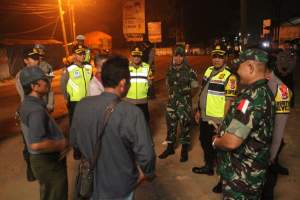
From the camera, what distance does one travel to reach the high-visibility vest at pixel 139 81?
20.0ft

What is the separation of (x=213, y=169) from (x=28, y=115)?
3.59 meters

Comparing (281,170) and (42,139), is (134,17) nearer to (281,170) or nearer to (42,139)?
(281,170)

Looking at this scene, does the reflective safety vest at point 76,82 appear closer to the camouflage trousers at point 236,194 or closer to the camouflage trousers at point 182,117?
the camouflage trousers at point 182,117

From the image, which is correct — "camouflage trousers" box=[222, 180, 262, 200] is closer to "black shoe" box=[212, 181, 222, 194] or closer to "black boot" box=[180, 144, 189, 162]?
"black shoe" box=[212, 181, 222, 194]

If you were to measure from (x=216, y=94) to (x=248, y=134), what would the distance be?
90.9 inches

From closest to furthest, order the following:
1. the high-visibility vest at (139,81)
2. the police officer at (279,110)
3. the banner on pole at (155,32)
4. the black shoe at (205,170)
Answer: the police officer at (279,110) < the black shoe at (205,170) < the high-visibility vest at (139,81) < the banner on pole at (155,32)

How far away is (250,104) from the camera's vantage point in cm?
279

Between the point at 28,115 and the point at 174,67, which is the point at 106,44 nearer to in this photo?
the point at 174,67

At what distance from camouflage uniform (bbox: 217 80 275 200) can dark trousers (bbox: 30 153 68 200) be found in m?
1.73

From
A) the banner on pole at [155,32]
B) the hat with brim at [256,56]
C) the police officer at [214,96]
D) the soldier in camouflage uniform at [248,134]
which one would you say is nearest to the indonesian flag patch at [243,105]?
the soldier in camouflage uniform at [248,134]

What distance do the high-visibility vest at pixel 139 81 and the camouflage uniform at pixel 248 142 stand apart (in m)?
3.19

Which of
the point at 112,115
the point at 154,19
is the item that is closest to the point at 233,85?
the point at 112,115

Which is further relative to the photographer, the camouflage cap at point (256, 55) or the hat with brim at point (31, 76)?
the hat with brim at point (31, 76)

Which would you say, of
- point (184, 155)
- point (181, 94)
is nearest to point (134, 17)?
point (181, 94)
